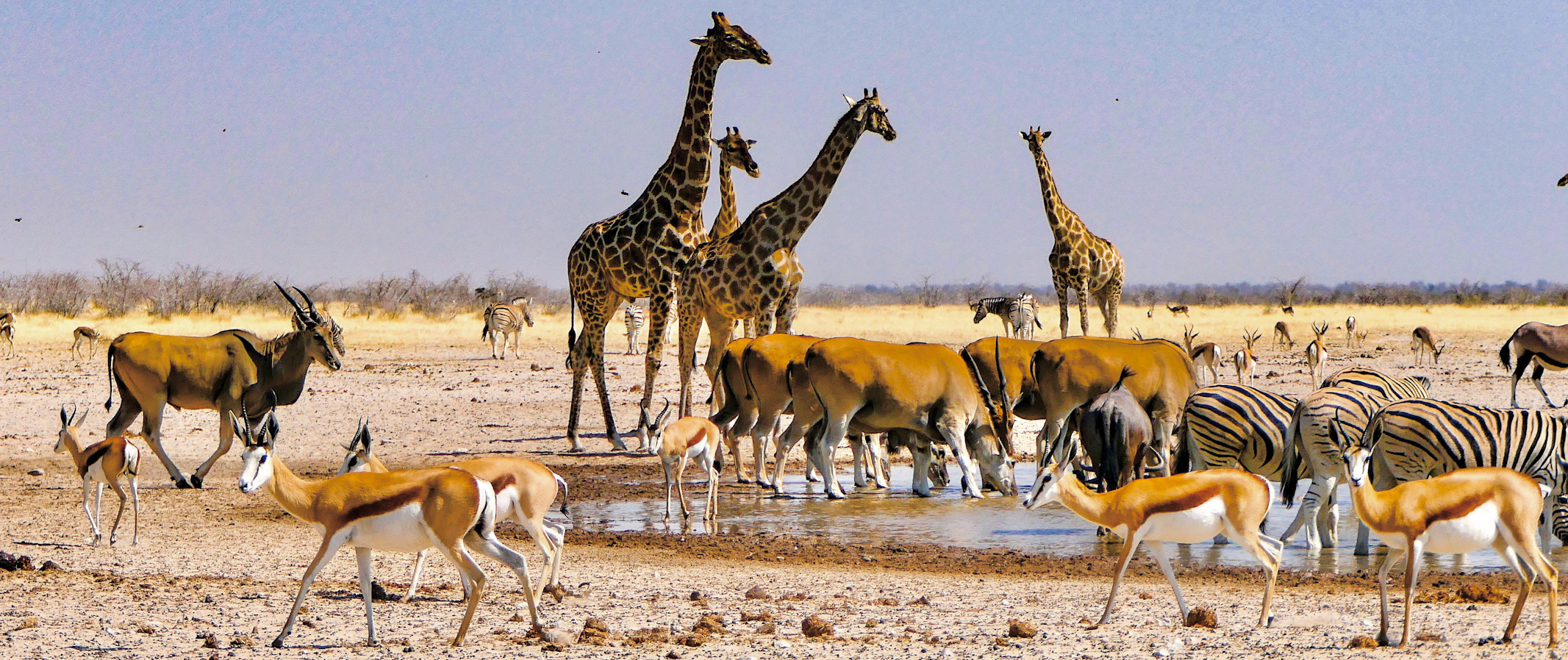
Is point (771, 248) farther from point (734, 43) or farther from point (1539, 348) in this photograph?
point (1539, 348)

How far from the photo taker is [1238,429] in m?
10.3

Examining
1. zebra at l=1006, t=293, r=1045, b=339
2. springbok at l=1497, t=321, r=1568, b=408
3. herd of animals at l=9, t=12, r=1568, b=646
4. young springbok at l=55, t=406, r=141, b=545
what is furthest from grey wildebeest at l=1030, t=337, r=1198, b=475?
zebra at l=1006, t=293, r=1045, b=339

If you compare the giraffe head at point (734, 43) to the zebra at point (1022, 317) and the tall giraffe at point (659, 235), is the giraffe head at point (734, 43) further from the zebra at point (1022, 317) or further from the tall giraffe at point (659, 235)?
the zebra at point (1022, 317)

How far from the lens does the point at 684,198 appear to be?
16297 millimetres

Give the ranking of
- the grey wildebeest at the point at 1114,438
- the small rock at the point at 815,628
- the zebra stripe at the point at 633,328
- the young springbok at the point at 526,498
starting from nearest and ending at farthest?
the small rock at the point at 815,628 < the young springbok at the point at 526,498 < the grey wildebeest at the point at 1114,438 < the zebra stripe at the point at 633,328

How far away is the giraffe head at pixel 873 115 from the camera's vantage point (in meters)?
15.0

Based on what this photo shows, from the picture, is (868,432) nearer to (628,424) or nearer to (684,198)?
(684,198)

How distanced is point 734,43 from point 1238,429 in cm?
771

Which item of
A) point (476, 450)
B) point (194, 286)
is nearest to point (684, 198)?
point (476, 450)

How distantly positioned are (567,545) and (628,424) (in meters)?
9.05

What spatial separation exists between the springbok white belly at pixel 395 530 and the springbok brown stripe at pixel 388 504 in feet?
0.05

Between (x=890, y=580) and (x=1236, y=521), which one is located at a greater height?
(x=1236, y=521)

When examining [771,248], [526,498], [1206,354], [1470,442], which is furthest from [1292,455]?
[1206,354]

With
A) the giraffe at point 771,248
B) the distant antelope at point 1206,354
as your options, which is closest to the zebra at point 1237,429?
the giraffe at point 771,248
